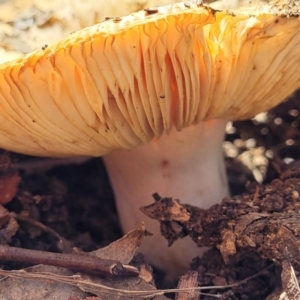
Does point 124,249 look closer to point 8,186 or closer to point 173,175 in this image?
point 173,175

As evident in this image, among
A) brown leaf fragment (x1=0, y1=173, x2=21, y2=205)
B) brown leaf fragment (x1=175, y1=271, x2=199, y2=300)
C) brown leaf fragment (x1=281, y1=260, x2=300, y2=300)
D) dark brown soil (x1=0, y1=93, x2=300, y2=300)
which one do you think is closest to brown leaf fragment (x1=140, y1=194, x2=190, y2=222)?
dark brown soil (x1=0, y1=93, x2=300, y2=300)

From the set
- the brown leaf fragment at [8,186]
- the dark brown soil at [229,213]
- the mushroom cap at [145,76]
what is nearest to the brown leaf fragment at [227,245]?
the dark brown soil at [229,213]

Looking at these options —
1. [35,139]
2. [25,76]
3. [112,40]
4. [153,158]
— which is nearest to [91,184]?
[153,158]

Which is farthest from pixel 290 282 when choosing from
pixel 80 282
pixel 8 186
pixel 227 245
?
pixel 8 186

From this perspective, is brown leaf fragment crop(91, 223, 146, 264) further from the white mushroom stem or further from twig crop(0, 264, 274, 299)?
the white mushroom stem

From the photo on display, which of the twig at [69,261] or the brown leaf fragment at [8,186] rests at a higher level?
the brown leaf fragment at [8,186]

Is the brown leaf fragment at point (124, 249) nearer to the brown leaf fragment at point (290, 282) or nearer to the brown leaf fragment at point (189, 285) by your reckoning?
the brown leaf fragment at point (189, 285)
